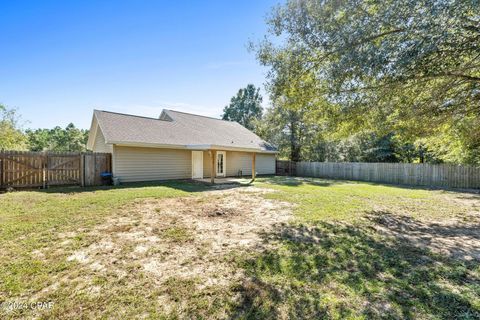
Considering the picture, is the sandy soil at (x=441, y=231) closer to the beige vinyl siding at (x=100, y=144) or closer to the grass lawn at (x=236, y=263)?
the grass lawn at (x=236, y=263)

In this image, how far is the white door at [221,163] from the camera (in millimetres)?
15670

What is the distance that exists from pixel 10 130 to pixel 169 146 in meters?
18.1

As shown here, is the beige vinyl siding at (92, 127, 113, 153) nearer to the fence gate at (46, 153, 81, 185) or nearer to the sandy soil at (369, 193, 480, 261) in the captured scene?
the fence gate at (46, 153, 81, 185)

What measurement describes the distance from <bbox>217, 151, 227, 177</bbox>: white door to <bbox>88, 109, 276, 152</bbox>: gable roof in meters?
0.82

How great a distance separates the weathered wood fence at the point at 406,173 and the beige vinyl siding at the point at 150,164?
1127 cm

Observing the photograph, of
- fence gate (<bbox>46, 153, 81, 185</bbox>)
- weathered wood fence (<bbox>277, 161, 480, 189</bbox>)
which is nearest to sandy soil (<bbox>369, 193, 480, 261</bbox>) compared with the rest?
weathered wood fence (<bbox>277, 161, 480, 189</bbox>)

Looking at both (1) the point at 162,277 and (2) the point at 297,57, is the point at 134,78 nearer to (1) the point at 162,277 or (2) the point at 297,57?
(2) the point at 297,57

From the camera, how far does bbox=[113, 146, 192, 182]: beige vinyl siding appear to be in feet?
37.1

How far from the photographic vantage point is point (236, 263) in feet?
10.9

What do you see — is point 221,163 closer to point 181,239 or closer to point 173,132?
point 173,132

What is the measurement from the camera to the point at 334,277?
9.73 ft

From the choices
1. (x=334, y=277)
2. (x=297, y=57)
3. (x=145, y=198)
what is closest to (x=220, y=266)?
(x=334, y=277)

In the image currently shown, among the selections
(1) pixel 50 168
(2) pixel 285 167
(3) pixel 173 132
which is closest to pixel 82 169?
(1) pixel 50 168

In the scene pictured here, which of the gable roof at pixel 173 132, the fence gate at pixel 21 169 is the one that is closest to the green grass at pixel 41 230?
the fence gate at pixel 21 169
